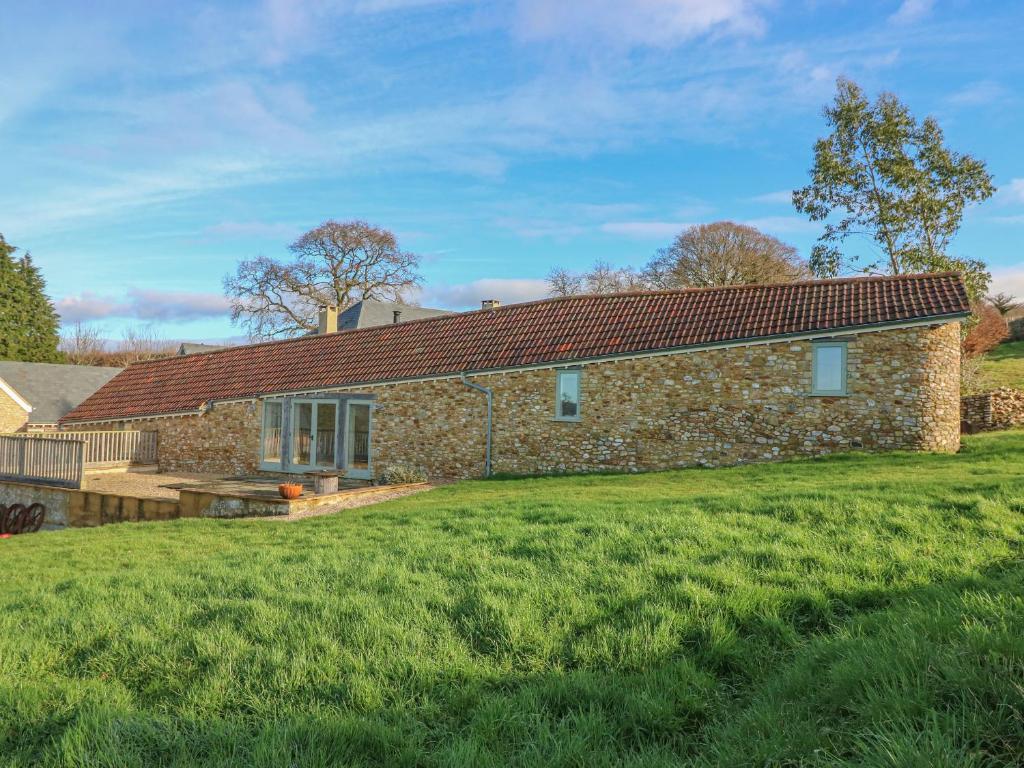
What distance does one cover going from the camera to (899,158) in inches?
1084

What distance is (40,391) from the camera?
3466cm

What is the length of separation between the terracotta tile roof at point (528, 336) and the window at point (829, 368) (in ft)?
1.58

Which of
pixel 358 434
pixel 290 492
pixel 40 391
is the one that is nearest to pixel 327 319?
pixel 358 434

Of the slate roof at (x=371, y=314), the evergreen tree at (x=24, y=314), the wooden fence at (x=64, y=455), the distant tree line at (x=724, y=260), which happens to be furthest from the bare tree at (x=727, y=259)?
the evergreen tree at (x=24, y=314)

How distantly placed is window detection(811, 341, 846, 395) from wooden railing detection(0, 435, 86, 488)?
62.2 ft

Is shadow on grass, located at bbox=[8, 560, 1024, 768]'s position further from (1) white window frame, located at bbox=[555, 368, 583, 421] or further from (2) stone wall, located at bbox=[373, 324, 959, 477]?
(1) white window frame, located at bbox=[555, 368, 583, 421]

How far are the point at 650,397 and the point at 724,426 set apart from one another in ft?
6.32

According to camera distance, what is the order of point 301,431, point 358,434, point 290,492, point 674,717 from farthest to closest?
point 301,431
point 358,434
point 290,492
point 674,717

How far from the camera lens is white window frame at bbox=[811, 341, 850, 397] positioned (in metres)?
15.2

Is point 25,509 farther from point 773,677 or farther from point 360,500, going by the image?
point 773,677

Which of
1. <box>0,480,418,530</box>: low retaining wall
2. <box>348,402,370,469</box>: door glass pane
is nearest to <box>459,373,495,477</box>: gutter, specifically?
<box>0,480,418,530</box>: low retaining wall

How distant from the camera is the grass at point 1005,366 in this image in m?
27.6

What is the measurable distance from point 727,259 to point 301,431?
1159 inches

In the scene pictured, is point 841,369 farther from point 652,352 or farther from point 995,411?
point 995,411
